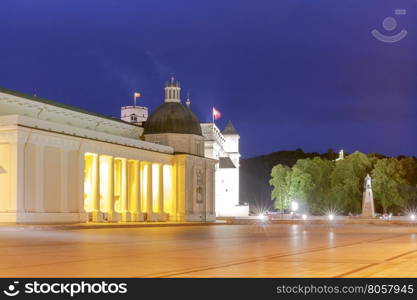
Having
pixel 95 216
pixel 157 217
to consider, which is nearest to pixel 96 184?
pixel 95 216

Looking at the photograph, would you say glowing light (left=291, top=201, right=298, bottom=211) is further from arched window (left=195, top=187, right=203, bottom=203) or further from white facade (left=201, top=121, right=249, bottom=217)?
arched window (left=195, top=187, right=203, bottom=203)

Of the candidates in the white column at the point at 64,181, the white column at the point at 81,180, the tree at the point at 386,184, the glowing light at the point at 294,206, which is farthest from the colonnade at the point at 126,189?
the tree at the point at 386,184

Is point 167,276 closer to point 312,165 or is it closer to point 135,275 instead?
point 135,275

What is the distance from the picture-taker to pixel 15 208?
62.4 meters

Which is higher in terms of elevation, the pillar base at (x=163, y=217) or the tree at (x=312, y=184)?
the tree at (x=312, y=184)

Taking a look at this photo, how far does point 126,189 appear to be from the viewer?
85.0 metres

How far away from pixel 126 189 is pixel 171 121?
64.0 ft

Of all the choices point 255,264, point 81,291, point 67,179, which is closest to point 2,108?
point 67,179

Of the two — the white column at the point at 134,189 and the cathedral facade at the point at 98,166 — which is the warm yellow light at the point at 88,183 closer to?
the cathedral facade at the point at 98,166

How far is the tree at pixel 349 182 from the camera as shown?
114 meters

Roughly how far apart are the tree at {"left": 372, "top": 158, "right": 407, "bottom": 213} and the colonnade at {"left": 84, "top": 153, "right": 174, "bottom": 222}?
3596 centimetres

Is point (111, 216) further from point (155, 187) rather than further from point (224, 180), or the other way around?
point (224, 180)

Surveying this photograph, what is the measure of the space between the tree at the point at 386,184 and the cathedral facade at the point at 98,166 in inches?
1081

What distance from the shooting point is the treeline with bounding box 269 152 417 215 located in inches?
4493
